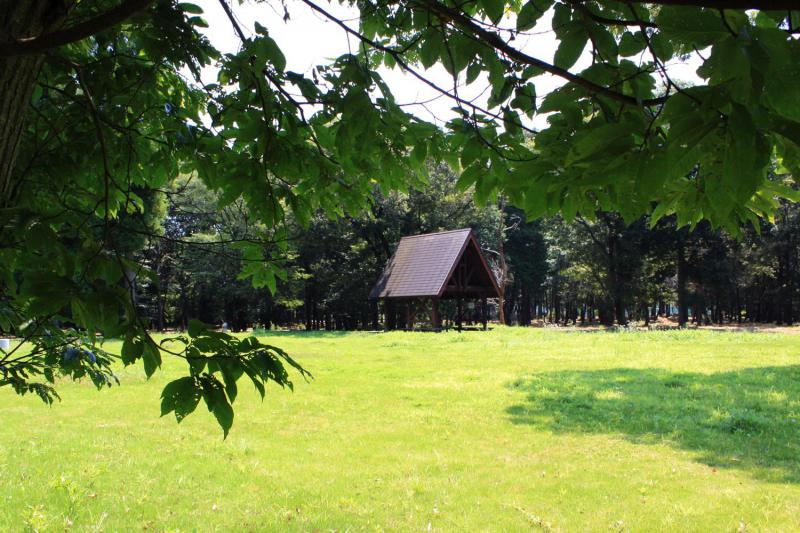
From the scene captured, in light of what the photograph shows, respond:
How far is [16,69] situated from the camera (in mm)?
1619

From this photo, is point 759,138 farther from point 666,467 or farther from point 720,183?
point 666,467

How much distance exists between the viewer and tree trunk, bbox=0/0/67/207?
5.06 feet

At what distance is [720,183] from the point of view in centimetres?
106

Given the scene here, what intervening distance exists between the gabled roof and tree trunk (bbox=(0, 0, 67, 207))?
20.3 m

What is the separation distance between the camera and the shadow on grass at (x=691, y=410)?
583 cm

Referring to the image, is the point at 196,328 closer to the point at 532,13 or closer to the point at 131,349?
the point at 131,349

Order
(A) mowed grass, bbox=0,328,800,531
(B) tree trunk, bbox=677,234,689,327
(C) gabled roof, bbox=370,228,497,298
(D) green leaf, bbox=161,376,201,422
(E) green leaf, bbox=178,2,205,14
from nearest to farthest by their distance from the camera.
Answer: (D) green leaf, bbox=161,376,201,422 < (E) green leaf, bbox=178,2,205,14 < (A) mowed grass, bbox=0,328,800,531 < (C) gabled roof, bbox=370,228,497,298 < (B) tree trunk, bbox=677,234,689,327

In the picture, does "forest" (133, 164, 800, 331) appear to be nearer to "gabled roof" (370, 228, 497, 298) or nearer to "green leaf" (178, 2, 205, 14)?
"gabled roof" (370, 228, 497, 298)

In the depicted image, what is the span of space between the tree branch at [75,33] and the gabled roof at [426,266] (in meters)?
20.6

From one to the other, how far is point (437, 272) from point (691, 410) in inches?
594

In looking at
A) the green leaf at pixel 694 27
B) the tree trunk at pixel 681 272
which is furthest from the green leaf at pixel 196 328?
the tree trunk at pixel 681 272

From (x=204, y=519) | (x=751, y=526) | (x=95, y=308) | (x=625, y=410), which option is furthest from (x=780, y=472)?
(x=95, y=308)

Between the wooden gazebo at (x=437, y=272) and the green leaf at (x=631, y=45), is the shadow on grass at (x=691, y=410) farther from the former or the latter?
the wooden gazebo at (x=437, y=272)

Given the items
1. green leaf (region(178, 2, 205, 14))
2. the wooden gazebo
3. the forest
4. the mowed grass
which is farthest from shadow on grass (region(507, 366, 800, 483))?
the forest
